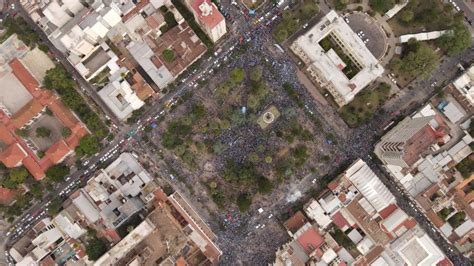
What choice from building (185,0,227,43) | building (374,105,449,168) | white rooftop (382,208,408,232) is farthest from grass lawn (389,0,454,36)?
white rooftop (382,208,408,232)

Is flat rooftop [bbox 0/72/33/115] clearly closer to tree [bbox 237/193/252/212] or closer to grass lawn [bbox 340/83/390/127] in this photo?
tree [bbox 237/193/252/212]

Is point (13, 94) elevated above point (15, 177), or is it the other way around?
point (13, 94)

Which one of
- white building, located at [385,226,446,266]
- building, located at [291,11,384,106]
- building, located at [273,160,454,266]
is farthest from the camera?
building, located at [291,11,384,106]

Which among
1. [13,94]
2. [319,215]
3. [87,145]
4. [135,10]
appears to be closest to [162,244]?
[87,145]

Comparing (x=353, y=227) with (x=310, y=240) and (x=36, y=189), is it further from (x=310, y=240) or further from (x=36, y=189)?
(x=36, y=189)

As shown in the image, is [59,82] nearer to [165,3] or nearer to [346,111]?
[165,3]

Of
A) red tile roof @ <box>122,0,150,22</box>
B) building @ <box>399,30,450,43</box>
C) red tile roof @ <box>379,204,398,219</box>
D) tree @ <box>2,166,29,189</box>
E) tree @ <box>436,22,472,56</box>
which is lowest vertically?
red tile roof @ <box>379,204,398,219</box>

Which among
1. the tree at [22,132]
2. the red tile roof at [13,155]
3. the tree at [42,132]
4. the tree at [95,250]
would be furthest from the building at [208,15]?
the tree at [95,250]
